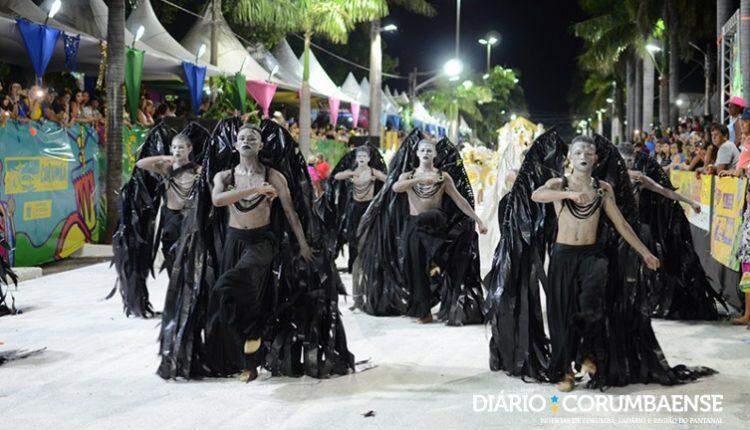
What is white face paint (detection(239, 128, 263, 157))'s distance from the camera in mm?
6789

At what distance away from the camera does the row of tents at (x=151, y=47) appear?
16578 millimetres

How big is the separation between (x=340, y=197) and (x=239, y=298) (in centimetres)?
595

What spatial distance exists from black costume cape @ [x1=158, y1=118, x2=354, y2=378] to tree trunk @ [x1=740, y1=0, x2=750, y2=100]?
13.0 meters

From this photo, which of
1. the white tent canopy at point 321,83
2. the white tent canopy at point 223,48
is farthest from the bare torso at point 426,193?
the white tent canopy at point 321,83

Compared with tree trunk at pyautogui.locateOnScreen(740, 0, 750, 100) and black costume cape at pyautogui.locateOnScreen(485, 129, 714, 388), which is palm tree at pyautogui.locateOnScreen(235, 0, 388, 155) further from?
black costume cape at pyautogui.locateOnScreen(485, 129, 714, 388)

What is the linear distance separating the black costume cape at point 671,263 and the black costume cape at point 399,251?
1929mm

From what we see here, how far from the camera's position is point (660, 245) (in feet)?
34.0

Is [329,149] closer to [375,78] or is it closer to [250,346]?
[375,78]

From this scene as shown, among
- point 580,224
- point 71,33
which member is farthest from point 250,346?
point 71,33

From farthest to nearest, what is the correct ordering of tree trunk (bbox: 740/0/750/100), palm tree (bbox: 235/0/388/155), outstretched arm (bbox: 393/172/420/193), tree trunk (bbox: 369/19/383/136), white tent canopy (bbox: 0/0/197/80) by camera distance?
tree trunk (bbox: 369/19/383/136) → palm tree (bbox: 235/0/388/155) → tree trunk (bbox: 740/0/750/100) → white tent canopy (bbox: 0/0/197/80) → outstretched arm (bbox: 393/172/420/193)

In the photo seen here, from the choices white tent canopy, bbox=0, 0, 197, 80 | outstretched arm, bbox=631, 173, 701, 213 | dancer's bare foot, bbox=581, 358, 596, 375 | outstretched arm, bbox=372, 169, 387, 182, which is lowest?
dancer's bare foot, bbox=581, 358, 596, 375

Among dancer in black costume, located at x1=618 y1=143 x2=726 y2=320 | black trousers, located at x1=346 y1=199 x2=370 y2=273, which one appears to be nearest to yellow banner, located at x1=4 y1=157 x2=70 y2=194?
black trousers, located at x1=346 y1=199 x2=370 y2=273

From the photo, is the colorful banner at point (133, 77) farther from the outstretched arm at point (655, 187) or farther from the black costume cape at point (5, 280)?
the outstretched arm at point (655, 187)

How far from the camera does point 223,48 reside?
25500 millimetres
